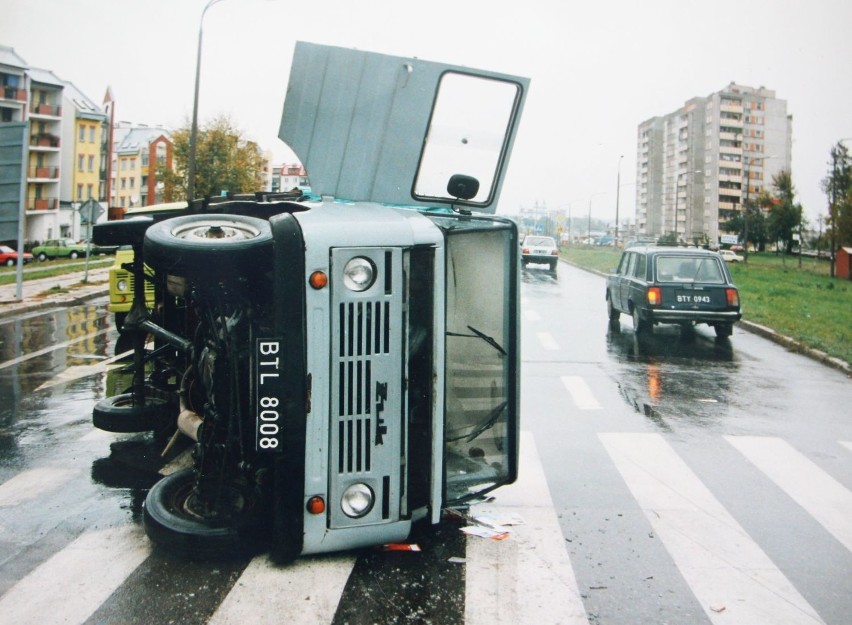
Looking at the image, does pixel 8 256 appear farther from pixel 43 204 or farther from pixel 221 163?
pixel 43 204

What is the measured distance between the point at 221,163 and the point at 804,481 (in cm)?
4292

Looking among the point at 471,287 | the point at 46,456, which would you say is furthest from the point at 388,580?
the point at 46,456

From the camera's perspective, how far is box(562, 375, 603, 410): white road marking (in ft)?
A: 34.2

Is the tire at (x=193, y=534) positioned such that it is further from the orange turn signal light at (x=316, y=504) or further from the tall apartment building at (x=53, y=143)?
the tall apartment building at (x=53, y=143)

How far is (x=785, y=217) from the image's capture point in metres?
93.8

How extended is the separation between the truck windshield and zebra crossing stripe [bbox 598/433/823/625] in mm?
1255

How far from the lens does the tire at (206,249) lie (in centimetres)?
455

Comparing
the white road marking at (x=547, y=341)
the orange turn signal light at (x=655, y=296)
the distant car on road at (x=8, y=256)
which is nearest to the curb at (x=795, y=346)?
the orange turn signal light at (x=655, y=296)

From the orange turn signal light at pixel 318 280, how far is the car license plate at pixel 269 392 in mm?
362

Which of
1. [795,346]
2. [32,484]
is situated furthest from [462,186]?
[795,346]

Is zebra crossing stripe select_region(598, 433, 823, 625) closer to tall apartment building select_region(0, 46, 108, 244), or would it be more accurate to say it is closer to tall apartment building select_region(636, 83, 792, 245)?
tall apartment building select_region(0, 46, 108, 244)

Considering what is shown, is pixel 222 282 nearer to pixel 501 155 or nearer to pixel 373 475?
pixel 373 475

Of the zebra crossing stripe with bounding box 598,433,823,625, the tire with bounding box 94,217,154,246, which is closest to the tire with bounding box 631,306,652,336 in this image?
the zebra crossing stripe with bounding box 598,433,823,625

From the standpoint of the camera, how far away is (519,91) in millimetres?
5996
